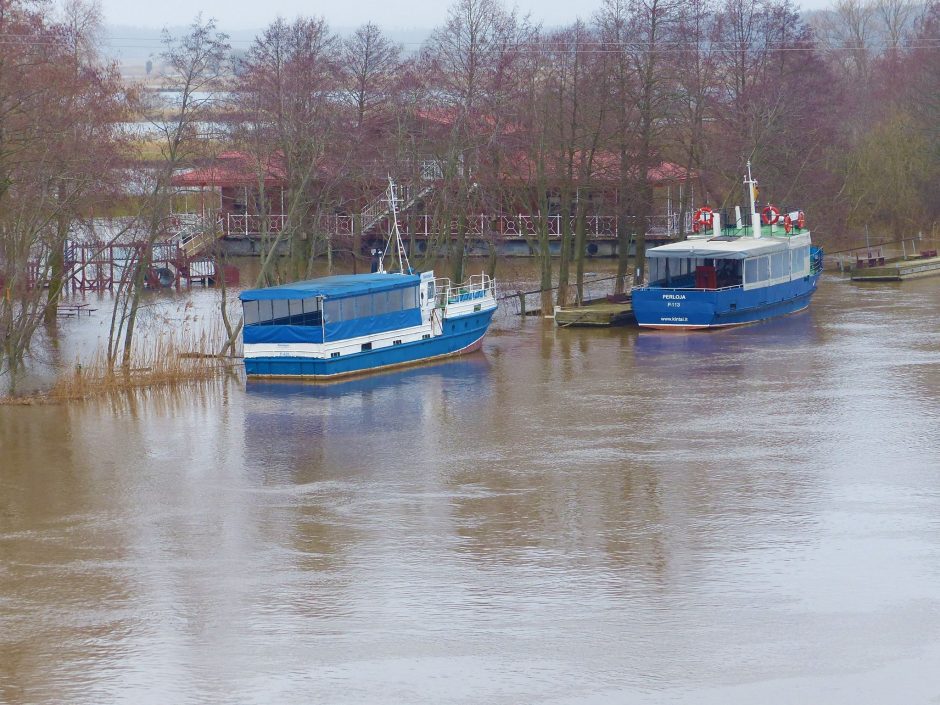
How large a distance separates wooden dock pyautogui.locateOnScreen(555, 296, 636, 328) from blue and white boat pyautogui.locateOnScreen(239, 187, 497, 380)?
7.02 metres

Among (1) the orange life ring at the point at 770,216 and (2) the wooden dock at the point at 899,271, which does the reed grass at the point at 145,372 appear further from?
(2) the wooden dock at the point at 899,271

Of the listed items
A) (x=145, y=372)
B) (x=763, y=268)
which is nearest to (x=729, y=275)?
(x=763, y=268)

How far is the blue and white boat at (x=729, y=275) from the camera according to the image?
151ft

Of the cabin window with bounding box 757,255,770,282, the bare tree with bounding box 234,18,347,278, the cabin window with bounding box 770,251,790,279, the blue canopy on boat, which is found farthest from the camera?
the cabin window with bounding box 770,251,790,279

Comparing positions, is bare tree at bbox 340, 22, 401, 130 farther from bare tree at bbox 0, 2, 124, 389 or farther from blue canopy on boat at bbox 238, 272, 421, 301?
blue canopy on boat at bbox 238, 272, 421, 301

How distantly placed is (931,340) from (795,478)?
19626 millimetres

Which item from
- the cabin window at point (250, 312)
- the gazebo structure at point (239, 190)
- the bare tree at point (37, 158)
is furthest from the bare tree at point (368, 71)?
the cabin window at point (250, 312)

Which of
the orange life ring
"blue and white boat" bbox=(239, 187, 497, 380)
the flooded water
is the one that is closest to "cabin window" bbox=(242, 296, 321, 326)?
"blue and white boat" bbox=(239, 187, 497, 380)

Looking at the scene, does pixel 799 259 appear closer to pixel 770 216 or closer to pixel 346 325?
pixel 770 216

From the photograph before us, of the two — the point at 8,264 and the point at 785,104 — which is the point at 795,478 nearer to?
the point at 8,264

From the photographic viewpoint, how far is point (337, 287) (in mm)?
36906

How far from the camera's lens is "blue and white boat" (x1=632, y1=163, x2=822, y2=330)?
46062 millimetres

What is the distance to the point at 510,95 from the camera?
5044 centimetres

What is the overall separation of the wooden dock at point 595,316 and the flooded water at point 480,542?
9.76 meters
